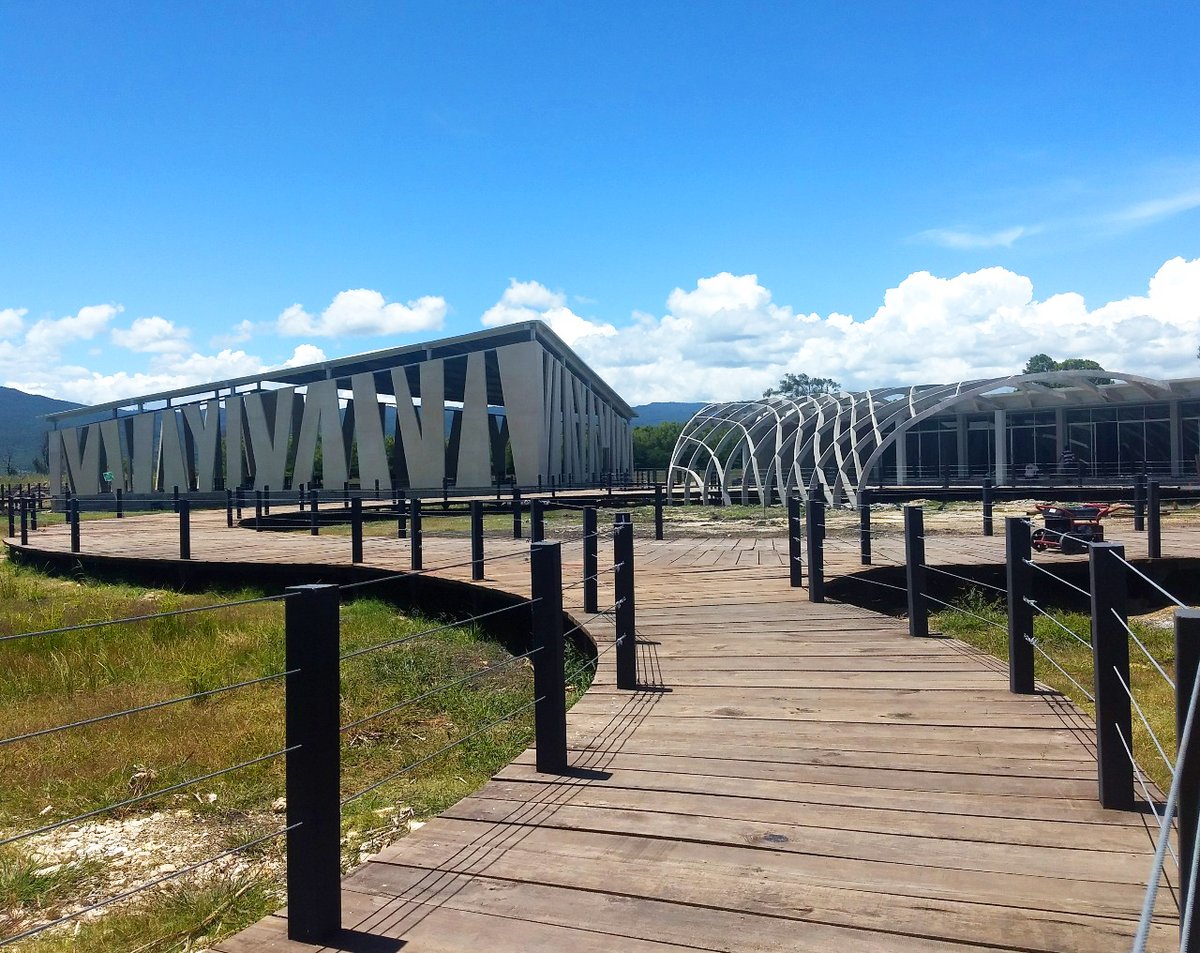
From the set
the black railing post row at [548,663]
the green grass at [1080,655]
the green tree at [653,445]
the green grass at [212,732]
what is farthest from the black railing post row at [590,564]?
the green tree at [653,445]

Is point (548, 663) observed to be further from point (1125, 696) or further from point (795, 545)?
point (795, 545)

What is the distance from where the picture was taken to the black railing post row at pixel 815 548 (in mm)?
8695

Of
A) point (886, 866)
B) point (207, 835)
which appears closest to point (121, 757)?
point (207, 835)

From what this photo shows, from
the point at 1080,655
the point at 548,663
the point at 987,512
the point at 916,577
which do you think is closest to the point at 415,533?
the point at 916,577

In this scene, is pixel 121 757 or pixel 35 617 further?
pixel 35 617

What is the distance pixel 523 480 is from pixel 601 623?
1166 inches

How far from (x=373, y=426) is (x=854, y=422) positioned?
2011cm

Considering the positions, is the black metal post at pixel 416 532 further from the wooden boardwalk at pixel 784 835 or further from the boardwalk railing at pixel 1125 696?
the boardwalk railing at pixel 1125 696

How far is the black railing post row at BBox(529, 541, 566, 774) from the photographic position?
4.19m

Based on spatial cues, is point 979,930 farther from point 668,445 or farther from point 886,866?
point 668,445

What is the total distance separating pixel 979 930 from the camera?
8.90 ft

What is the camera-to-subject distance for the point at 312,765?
284 centimetres

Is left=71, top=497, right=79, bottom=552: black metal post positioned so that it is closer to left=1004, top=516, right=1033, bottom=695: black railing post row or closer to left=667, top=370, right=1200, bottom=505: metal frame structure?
left=1004, top=516, right=1033, bottom=695: black railing post row

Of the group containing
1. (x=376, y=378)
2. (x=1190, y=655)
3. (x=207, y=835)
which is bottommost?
(x=207, y=835)
